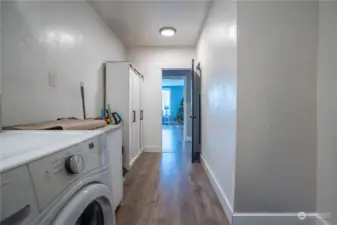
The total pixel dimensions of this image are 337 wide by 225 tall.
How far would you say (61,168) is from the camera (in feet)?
1.94

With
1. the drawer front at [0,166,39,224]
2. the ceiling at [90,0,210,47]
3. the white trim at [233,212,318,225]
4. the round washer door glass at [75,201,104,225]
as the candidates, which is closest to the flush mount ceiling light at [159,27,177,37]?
the ceiling at [90,0,210,47]

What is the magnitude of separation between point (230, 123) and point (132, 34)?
290cm

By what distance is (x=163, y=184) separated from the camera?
2.67 m

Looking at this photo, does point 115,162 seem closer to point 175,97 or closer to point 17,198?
point 17,198

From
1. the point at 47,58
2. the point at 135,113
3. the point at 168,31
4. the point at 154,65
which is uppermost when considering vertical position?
the point at 168,31

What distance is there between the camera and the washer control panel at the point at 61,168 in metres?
0.49

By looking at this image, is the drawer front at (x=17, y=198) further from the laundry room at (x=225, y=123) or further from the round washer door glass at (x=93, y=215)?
the round washer door glass at (x=93, y=215)

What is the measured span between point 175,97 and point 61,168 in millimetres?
12640

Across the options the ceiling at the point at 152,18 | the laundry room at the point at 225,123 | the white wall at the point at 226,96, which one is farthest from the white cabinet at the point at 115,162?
the ceiling at the point at 152,18

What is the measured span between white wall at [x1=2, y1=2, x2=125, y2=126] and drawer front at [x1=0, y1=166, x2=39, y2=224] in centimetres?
128

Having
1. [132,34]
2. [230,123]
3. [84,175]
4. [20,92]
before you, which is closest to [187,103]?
[132,34]

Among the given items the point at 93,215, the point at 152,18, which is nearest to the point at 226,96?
the point at 93,215

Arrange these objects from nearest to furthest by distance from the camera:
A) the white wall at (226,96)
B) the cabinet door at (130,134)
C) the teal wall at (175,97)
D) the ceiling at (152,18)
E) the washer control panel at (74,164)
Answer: the washer control panel at (74,164) < the white wall at (226,96) < the ceiling at (152,18) < the cabinet door at (130,134) < the teal wall at (175,97)

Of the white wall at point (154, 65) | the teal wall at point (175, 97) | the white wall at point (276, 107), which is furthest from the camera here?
the teal wall at point (175, 97)
